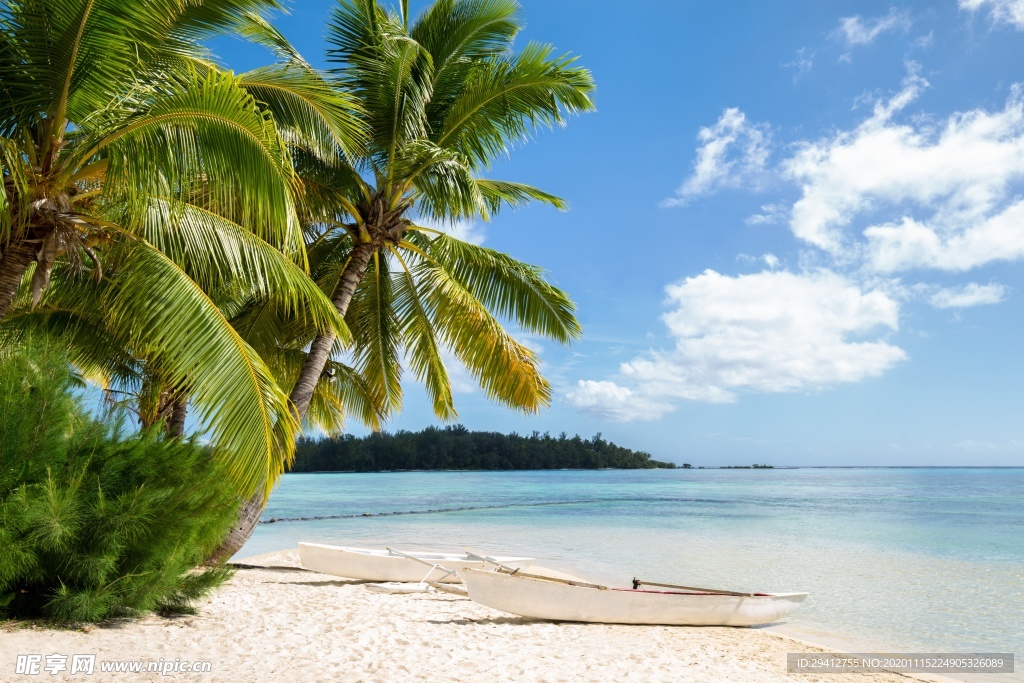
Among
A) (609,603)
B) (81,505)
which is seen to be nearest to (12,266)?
(81,505)

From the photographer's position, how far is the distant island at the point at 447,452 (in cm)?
7919

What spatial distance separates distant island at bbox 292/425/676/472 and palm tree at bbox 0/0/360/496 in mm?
62940

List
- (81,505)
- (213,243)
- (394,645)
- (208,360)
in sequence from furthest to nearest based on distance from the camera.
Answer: (213,243) < (394,645) < (208,360) < (81,505)

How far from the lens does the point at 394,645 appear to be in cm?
609

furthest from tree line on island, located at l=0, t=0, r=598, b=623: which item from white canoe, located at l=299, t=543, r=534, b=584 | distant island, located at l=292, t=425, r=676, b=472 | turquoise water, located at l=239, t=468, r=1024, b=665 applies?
distant island, located at l=292, t=425, r=676, b=472

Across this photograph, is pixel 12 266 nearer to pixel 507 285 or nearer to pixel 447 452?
pixel 507 285

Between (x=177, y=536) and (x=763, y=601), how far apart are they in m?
6.76

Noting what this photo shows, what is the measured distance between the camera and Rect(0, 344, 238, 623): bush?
17.1 feet

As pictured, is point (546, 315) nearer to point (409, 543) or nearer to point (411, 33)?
point (411, 33)

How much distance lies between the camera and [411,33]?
36.7ft

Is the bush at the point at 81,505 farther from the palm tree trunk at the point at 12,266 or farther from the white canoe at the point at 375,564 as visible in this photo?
the white canoe at the point at 375,564

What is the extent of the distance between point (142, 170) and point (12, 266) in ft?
4.23

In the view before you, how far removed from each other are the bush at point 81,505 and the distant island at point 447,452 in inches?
2473

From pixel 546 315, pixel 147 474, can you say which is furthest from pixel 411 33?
pixel 147 474
